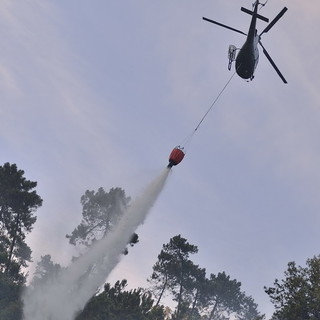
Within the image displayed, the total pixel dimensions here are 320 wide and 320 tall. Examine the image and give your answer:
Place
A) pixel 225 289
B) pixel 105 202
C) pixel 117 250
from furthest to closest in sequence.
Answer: pixel 225 289, pixel 105 202, pixel 117 250

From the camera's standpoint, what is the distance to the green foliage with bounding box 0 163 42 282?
49438 mm

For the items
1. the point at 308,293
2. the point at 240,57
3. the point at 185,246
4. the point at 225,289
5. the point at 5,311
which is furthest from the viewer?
the point at 225,289

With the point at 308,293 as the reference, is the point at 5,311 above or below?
below

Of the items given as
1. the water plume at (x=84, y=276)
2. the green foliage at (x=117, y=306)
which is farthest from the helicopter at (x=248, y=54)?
the green foliage at (x=117, y=306)

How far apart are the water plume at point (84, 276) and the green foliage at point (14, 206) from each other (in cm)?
583

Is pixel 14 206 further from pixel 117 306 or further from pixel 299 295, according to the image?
pixel 299 295

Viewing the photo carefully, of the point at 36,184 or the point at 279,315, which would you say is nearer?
the point at 279,315

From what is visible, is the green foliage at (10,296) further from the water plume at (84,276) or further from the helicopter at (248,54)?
the helicopter at (248,54)

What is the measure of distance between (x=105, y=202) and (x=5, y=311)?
30836mm

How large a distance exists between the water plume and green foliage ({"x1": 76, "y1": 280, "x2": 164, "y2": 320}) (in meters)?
1.10

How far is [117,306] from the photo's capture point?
4725cm

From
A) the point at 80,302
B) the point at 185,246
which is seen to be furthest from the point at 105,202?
the point at 80,302

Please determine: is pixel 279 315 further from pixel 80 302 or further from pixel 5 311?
pixel 5 311

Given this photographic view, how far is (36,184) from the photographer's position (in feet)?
169
